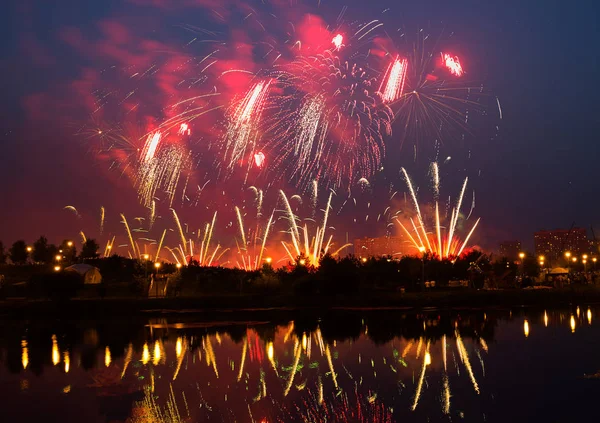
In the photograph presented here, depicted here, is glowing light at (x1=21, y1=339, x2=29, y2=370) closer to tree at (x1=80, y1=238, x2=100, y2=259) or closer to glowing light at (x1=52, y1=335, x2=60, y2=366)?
glowing light at (x1=52, y1=335, x2=60, y2=366)

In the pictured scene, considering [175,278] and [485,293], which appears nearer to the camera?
[485,293]

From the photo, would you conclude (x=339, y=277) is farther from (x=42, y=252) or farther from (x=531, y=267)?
(x=42, y=252)

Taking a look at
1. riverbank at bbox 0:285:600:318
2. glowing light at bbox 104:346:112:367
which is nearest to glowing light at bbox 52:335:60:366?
glowing light at bbox 104:346:112:367

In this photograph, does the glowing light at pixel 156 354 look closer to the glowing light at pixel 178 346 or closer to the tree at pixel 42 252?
the glowing light at pixel 178 346

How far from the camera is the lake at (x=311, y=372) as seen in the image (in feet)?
52.1

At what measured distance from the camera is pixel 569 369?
21.4 meters

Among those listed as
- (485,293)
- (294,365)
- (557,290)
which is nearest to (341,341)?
(294,365)

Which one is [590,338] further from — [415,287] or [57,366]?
[415,287]

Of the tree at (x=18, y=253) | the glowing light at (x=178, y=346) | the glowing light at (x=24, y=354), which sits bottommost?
the glowing light at (x=24, y=354)

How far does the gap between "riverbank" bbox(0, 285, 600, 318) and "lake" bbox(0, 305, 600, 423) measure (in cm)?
1100

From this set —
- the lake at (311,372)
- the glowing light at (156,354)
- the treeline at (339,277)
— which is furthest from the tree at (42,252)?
the glowing light at (156,354)

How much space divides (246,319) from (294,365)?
20983 mm

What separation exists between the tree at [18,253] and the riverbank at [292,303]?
5763 centimetres

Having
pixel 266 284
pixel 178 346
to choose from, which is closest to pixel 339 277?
pixel 266 284
